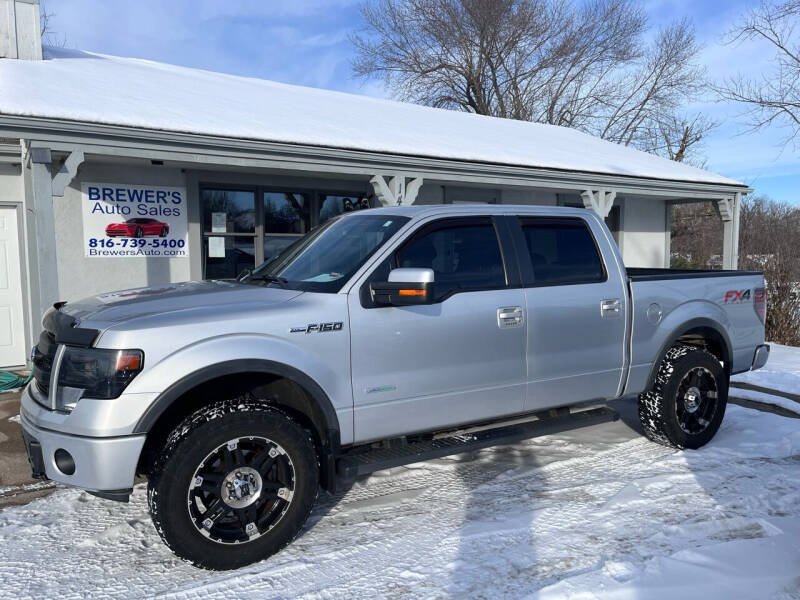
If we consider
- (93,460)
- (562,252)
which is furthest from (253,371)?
(562,252)

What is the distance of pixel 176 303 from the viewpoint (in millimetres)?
3607

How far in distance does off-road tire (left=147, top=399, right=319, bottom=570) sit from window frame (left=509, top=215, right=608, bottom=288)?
1.88 meters

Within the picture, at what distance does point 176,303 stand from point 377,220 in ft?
4.77

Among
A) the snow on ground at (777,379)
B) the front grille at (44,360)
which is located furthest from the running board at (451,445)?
the snow on ground at (777,379)

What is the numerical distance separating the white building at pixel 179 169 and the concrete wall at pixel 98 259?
0.02 m

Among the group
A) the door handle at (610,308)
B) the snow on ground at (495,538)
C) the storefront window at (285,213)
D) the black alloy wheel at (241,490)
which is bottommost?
the snow on ground at (495,538)

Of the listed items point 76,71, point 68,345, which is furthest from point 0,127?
point 68,345

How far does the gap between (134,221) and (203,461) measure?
7.11 meters

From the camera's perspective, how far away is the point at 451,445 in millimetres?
4137

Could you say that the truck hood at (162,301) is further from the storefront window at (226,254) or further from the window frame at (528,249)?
the storefront window at (226,254)

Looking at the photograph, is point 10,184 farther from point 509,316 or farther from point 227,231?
point 509,316

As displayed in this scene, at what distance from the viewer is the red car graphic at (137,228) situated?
939 cm

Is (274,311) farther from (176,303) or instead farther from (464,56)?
(464,56)

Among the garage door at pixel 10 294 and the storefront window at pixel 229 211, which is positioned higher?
the storefront window at pixel 229 211
